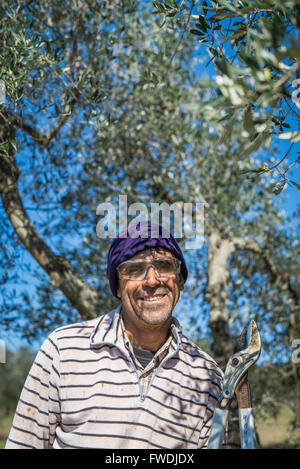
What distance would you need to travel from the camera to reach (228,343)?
6.70 metres

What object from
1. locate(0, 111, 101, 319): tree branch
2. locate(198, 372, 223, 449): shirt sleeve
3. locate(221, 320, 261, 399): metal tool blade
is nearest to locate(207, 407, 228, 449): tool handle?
locate(221, 320, 261, 399): metal tool blade

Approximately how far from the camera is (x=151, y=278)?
3.31 m

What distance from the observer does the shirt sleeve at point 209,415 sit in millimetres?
3033

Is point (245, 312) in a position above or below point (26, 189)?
below

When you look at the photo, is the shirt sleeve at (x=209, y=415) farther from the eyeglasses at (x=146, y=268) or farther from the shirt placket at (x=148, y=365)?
the eyeglasses at (x=146, y=268)

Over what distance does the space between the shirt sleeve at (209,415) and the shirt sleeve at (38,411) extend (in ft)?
2.78

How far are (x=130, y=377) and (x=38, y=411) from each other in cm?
56

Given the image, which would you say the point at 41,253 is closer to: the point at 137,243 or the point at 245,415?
the point at 137,243

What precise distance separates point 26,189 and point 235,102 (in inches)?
223

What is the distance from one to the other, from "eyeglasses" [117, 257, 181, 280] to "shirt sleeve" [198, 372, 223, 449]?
2.44 ft

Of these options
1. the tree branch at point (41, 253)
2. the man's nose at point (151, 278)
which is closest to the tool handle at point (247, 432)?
the man's nose at point (151, 278)
